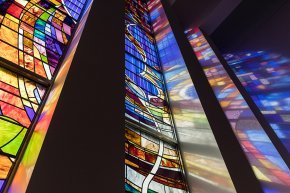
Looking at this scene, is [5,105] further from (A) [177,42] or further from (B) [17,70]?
(A) [177,42]

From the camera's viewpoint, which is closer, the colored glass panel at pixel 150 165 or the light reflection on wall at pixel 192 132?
the colored glass panel at pixel 150 165

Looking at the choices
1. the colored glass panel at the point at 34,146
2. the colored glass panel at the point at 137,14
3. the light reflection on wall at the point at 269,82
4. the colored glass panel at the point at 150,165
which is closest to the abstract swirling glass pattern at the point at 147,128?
the colored glass panel at the point at 150,165

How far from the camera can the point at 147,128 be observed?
246 cm

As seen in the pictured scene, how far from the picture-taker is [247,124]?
3.31 m

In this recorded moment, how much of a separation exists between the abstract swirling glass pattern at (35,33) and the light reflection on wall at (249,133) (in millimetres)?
2066

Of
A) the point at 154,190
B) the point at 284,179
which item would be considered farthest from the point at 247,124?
the point at 154,190

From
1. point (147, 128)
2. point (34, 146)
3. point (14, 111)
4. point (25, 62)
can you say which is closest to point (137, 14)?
point (147, 128)

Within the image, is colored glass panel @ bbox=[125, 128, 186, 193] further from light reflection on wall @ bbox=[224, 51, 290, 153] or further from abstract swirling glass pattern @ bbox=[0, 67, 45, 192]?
light reflection on wall @ bbox=[224, 51, 290, 153]

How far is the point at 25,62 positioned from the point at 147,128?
1135 mm

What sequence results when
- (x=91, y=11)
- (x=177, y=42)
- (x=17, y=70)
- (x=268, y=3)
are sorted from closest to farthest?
1. (x=17, y=70)
2. (x=91, y=11)
3. (x=177, y=42)
4. (x=268, y=3)

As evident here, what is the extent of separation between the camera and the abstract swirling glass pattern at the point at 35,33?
2029 millimetres

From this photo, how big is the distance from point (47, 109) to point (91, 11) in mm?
1410

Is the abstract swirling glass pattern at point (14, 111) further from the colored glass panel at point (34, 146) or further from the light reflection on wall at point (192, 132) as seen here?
the light reflection on wall at point (192, 132)

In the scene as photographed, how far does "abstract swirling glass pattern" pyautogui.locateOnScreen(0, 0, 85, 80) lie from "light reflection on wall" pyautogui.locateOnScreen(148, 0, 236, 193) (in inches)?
53.5
